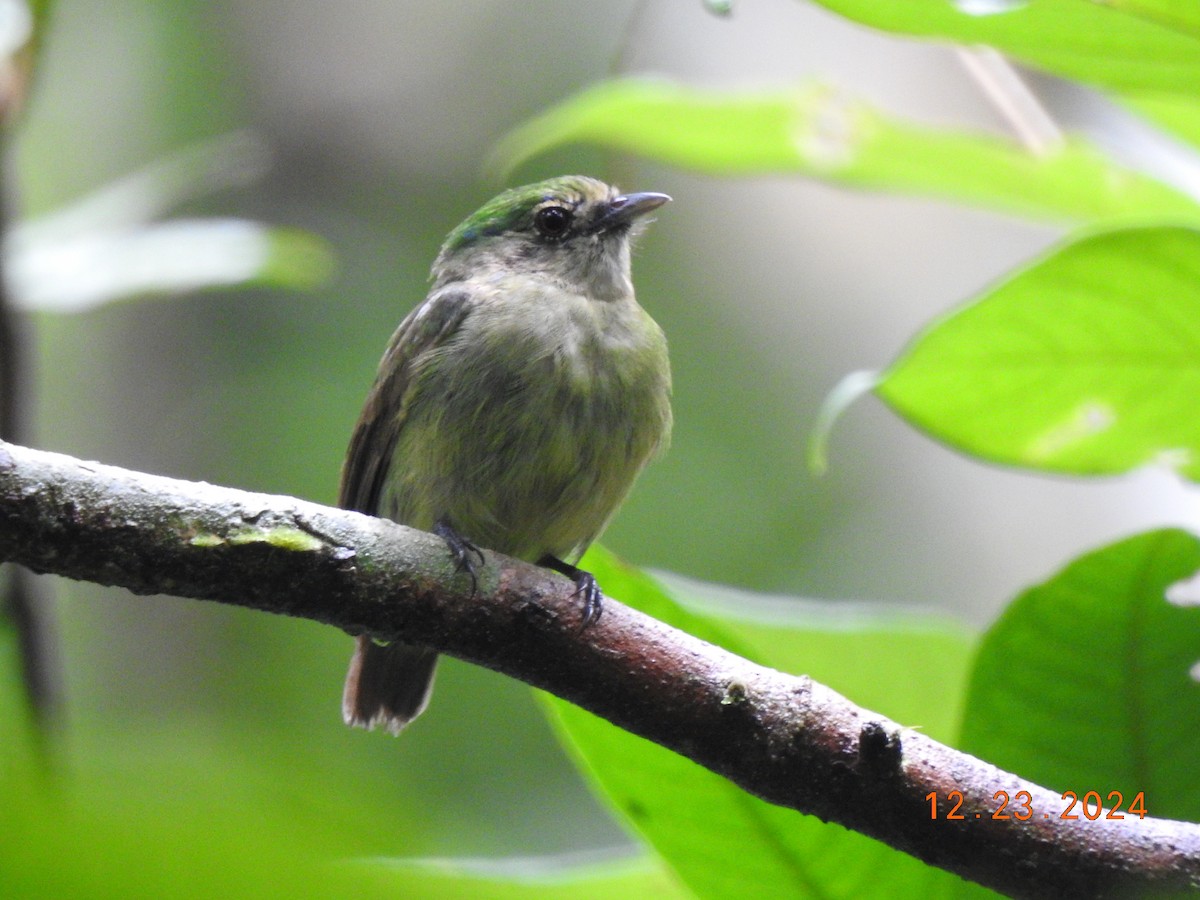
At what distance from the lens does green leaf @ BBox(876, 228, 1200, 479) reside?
1885 mm

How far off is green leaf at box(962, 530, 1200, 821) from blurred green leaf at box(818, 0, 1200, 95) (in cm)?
66

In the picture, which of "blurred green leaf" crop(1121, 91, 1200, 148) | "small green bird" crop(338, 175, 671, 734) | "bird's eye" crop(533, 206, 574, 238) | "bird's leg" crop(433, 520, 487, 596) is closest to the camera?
"bird's leg" crop(433, 520, 487, 596)

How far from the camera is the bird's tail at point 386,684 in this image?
3.24 meters

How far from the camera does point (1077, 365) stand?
1.99m

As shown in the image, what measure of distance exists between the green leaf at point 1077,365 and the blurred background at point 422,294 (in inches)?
A: 171

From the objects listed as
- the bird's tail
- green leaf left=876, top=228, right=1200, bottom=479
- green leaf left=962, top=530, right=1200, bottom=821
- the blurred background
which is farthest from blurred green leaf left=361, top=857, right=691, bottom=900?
the blurred background

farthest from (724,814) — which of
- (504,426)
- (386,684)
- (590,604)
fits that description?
(386,684)

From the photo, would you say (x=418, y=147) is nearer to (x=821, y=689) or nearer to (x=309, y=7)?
(x=309, y=7)

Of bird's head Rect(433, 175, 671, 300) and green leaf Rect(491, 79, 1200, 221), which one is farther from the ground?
bird's head Rect(433, 175, 671, 300)

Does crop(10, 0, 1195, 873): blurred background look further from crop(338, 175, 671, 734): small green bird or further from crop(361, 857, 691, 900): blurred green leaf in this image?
crop(361, 857, 691, 900): blurred green leaf

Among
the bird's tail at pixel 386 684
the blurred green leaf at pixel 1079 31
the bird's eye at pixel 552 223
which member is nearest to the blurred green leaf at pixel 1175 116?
the blurred green leaf at pixel 1079 31

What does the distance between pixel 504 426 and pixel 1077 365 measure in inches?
52.8

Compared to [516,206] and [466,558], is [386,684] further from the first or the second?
[466,558]

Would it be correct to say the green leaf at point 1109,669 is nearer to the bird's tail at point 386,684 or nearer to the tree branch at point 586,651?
the tree branch at point 586,651
